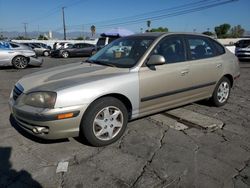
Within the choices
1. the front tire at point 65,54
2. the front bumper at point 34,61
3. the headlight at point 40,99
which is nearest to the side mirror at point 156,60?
the headlight at point 40,99

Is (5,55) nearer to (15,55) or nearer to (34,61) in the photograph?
(15,55)

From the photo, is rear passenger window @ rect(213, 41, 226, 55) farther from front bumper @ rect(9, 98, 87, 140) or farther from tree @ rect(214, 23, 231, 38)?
tree @ rect(214, 23, 231, 38)

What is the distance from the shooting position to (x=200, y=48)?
4.71m

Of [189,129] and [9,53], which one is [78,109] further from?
[9,53]

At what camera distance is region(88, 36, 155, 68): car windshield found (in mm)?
3861

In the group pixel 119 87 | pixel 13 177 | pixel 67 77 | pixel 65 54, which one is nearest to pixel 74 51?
pixel 65 54

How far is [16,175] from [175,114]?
2.97 metres

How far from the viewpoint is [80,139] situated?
12.0 feet

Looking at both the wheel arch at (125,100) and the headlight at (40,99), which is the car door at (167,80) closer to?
the wheel arch at (125,100)

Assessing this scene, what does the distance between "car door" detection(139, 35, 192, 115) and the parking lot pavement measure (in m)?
0.42

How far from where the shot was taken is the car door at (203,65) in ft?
14.5

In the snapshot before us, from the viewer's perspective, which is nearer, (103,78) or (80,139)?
(103,78)

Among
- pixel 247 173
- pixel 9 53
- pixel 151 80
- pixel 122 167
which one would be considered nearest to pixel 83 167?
pixel 122 167

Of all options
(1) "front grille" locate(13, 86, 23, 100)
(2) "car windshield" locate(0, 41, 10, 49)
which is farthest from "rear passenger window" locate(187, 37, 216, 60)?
(2) "car windshield" locate(0, 41, 10, 49)
